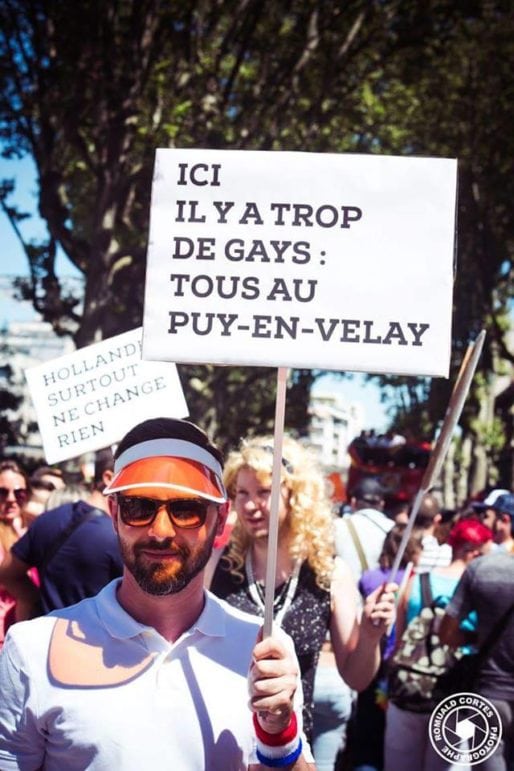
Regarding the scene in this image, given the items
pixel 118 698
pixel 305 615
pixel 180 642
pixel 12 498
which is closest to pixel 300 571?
pixel 305 615

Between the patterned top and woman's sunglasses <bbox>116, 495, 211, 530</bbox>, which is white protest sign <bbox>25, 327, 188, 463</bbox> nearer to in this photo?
the patterned top

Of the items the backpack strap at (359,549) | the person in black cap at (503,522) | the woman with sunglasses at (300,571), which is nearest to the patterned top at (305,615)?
the woman with sunglasses at (300,571)

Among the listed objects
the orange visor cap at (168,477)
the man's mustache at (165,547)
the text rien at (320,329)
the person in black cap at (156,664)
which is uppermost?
the text rien at (320,329)

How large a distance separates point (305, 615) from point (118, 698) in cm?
140

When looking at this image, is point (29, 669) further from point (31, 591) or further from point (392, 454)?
point (392, 454)

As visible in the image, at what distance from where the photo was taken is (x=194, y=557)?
89.6 inches

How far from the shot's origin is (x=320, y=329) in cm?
254

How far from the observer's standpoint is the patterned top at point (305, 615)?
11.1ft

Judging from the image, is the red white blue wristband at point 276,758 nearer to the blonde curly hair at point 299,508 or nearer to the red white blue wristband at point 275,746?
the red white blue wristband at point 275,746

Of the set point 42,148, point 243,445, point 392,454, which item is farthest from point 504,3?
point 243,445

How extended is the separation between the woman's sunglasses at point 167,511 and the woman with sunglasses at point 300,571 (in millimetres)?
1101

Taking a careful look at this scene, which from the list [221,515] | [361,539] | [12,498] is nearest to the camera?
[221,515]

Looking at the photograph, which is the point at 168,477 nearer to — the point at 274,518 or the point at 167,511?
the point at 167,511

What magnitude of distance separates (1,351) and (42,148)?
1440cm
